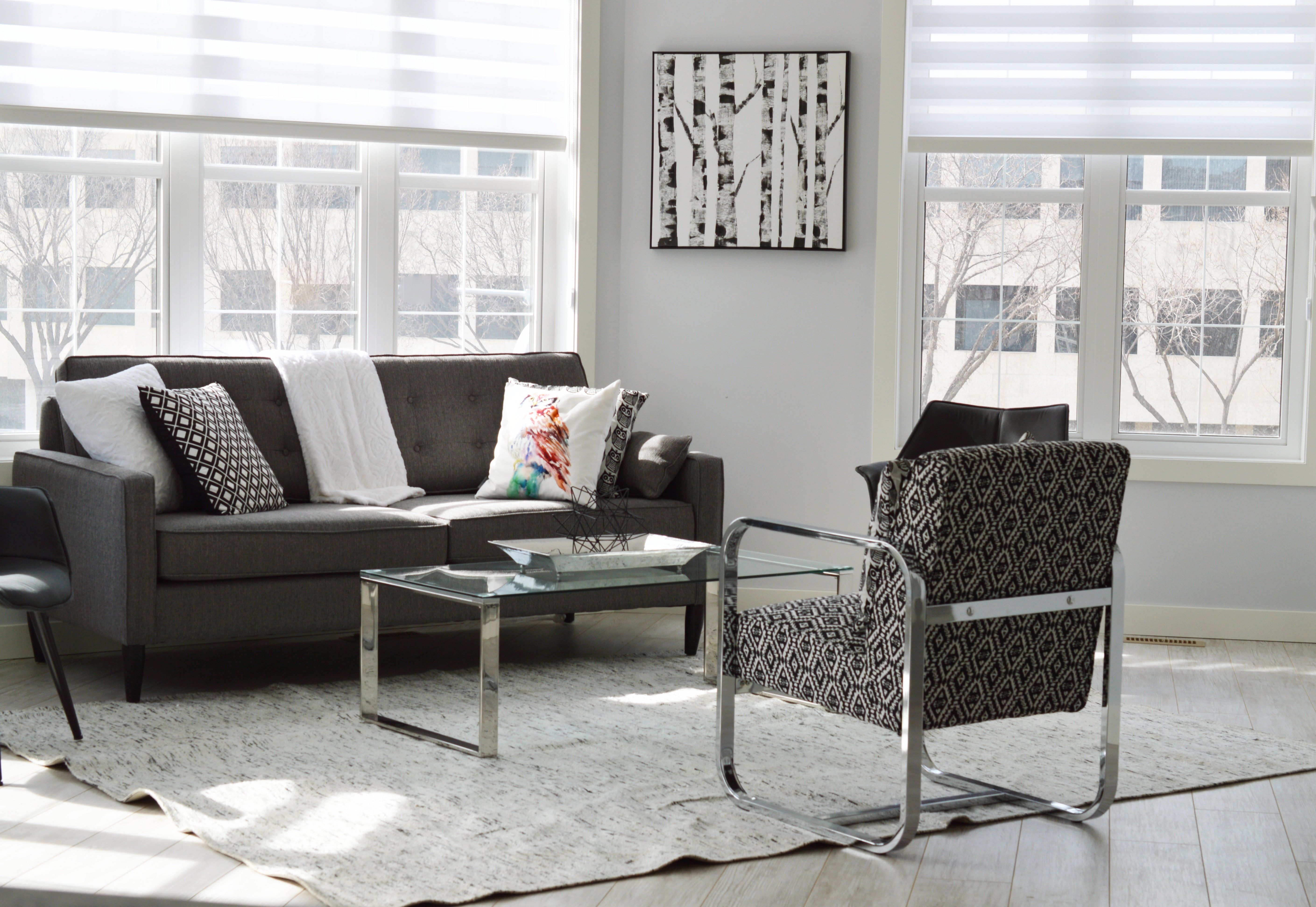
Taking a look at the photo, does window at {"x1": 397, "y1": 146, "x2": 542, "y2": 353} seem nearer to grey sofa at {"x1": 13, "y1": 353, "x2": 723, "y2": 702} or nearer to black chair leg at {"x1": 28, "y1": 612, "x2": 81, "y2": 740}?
grey sofa at {"x1": 13, "y1": 353, "x2": 723, "y2": 702}

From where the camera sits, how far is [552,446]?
436cm

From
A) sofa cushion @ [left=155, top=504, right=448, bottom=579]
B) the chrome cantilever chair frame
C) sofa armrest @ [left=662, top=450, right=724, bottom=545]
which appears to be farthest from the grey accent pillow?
the chrome cantilever chair frame

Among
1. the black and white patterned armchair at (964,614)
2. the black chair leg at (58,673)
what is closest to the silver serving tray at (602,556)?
the black and white patterned armchair at (964,614)

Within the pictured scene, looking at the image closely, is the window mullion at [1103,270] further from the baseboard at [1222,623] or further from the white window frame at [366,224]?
the white window frame at [366,224]

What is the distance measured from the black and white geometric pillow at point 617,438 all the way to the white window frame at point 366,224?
0.59 meters

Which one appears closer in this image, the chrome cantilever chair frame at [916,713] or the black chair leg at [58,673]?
the chrome cantilever chair frame at [916,713]

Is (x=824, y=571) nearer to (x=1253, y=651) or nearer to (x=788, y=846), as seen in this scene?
→ (x=788, y=846)

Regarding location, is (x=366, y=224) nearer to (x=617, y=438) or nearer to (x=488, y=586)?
(x=617, y=438)

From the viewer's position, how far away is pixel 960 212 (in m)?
5.03

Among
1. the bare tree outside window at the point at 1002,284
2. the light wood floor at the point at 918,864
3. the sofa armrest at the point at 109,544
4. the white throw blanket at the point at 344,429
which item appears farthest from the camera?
the bare tree outside window at the point at 1002,284

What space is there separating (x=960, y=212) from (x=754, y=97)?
2.91ft

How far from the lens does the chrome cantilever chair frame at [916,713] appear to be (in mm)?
2422

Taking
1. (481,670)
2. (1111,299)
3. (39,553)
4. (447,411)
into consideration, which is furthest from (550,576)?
(1111,299)

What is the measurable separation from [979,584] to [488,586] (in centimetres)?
122
